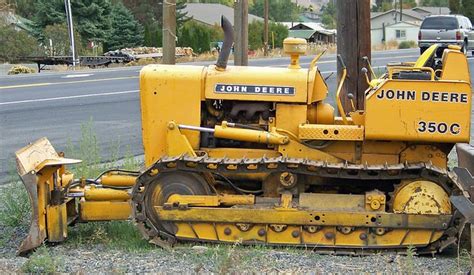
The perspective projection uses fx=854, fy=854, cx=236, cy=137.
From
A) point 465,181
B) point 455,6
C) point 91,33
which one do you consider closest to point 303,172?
point 465,181

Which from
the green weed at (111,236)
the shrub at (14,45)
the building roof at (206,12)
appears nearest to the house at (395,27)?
the building roof at (206,12)

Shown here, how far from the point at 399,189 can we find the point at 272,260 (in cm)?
132

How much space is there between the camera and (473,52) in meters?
45.1

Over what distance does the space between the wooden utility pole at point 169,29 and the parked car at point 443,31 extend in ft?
95.4

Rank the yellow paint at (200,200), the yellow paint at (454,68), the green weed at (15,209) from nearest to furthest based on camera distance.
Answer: the yellow paint at (200,200), the yellow paint at (454,68), the green weed at (15,209)

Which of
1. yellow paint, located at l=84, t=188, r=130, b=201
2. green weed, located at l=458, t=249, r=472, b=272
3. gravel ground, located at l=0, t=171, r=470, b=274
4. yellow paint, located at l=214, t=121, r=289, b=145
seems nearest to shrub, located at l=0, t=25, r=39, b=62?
yellow paint, located at l=84, t=188, r=130, b=201

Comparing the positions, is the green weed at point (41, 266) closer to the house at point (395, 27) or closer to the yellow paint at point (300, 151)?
the yellow paint at point (300, 151)

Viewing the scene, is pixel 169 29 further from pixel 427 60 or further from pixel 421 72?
pixel 421 72

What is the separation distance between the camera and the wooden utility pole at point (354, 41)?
10.3 m

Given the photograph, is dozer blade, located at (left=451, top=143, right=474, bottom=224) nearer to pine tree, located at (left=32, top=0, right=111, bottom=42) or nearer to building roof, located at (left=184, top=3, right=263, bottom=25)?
pine tree, located at (left=32, top=0, right=111, bottom=42)

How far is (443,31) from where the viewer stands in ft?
127

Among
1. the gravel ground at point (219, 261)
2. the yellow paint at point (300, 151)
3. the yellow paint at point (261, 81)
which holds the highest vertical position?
the yellow paint at point (261, 81)

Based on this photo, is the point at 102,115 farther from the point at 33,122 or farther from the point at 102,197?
the point at 102,197

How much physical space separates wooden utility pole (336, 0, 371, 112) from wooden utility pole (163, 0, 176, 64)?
2070 mm
